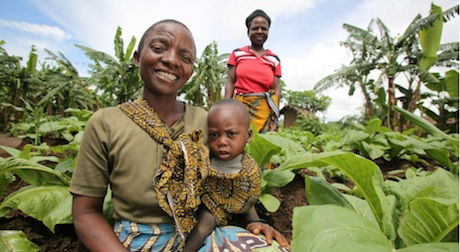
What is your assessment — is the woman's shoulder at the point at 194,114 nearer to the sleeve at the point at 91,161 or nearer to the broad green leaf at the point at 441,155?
the sleeve at the point at 91,161

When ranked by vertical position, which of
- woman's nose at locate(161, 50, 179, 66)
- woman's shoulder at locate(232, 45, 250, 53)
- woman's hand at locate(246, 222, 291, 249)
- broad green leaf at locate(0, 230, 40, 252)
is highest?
woman's shoulder at locate(232, 45, 250, 53)

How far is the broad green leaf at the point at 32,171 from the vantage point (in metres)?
1.59

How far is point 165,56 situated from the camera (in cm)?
122

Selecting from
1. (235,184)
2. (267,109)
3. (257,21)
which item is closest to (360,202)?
(235,184)

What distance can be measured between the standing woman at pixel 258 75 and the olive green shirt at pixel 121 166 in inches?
75.6

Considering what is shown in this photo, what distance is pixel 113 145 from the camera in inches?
46.0

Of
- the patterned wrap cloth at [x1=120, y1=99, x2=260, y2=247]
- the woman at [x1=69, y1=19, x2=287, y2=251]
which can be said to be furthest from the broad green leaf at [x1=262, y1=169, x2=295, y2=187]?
the woman at [x1=69, y1=19, x2=287, y2=251]

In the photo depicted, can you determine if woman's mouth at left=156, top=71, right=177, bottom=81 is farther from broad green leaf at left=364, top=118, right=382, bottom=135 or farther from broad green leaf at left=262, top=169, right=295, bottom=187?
broad green leaf at left=364, top=118, right=382, bottom=135

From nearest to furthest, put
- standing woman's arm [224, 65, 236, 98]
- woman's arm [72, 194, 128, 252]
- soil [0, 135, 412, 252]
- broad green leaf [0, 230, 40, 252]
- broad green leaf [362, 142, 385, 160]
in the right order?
woman's arm [72, 194, 128, 252] → broad green leaf [0, 230, 40, 252] → soil [0, 135, 412, 252] → standing woman's arm [224, 65, 236, 98] → broad green leaf [362, 142, 385, 160]

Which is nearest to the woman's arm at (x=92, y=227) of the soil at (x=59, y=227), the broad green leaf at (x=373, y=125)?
the soil at (x=59, y=227)

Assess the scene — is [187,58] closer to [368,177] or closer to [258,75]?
[368,177]

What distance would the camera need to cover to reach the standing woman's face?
295 cm

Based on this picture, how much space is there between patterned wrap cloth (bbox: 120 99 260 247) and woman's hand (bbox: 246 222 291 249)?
0.09m

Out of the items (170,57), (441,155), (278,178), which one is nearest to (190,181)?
(170,57)
